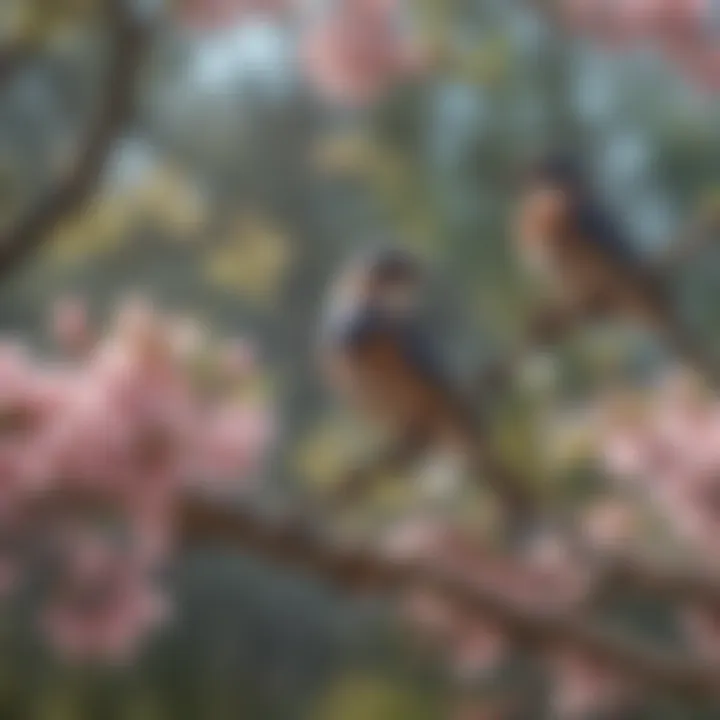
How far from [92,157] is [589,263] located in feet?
0.98

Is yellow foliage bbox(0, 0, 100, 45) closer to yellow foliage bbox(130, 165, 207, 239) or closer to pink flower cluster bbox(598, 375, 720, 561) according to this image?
yellow foliage bbox(130, 165, 207, 239)

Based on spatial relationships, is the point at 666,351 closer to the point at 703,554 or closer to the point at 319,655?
the point at 703,554

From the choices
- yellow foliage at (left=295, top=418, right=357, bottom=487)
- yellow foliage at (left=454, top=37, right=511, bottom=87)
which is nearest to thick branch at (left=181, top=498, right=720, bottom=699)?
yellow foliage at (left=295, top=418, right=357, bottom=487)

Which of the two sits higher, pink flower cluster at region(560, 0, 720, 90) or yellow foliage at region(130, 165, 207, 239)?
pink flower cluster at region(560, 0, 720, 90)

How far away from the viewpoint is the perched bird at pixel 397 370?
747 mm

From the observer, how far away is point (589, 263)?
0.79 meters

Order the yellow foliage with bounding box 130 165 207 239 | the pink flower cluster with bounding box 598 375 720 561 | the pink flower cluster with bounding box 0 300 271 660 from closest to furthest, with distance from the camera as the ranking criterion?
the pink flower cluster with bounding box 0 300 271 660, the pink flower cluster with bounding box 598 375 720 561, the yellow foliage with bounding box 130 165 207 239

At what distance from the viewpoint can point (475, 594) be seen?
0.59m

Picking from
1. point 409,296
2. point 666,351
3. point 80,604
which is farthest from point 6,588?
point 666,351

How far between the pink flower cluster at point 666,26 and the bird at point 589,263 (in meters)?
0.09

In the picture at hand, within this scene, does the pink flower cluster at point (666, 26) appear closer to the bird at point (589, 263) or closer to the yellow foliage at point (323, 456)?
the bird at point (589, 263)

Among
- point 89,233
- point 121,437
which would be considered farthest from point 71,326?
point 121,437

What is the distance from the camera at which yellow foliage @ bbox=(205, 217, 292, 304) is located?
0.76 metres

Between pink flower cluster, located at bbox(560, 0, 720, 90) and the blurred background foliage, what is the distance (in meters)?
0.02
